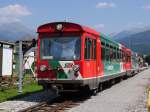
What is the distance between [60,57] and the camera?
18141 millimetres

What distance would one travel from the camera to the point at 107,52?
77.4ft

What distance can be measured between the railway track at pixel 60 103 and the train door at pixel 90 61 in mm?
844

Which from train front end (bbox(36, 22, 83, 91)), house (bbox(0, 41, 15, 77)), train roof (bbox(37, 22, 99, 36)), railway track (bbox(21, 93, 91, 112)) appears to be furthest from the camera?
house (bbox(0, 41, 15, 77))

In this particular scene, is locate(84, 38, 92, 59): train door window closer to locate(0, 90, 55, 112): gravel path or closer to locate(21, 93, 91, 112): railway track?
locate(21, 93, 91, 112): railway track

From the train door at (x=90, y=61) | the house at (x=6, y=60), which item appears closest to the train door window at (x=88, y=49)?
the train door at (x=90, y=61)

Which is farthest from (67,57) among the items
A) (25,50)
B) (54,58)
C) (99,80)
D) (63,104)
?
(25,50)

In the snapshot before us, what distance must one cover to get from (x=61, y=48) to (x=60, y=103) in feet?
7.13

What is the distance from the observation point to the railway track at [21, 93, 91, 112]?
15.6 metres

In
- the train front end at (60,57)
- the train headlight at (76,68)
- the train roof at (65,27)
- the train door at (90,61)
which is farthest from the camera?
the train door at (90,61)

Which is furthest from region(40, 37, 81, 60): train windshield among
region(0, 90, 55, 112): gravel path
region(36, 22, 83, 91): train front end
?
region(0, 90, 55, 112): gravel path

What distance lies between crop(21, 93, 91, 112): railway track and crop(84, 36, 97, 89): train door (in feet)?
2.77

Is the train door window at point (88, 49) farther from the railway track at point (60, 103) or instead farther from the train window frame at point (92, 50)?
the railway track at point (60, 103)

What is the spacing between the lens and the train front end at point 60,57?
17938mm

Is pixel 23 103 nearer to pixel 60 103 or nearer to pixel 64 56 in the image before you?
pixel 60 103
